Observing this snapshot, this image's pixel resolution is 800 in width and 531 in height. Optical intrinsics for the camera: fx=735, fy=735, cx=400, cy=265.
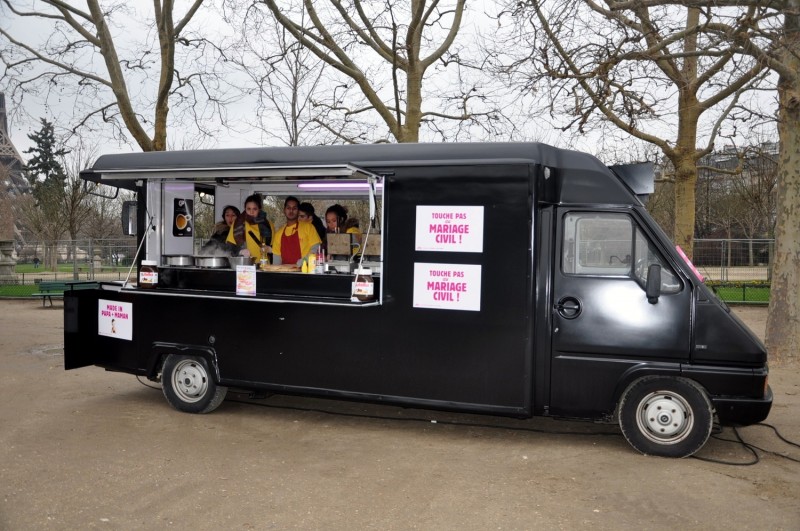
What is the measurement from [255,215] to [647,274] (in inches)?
181

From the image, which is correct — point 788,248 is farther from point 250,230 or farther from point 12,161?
point 12,161

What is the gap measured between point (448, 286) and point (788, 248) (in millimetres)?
6497

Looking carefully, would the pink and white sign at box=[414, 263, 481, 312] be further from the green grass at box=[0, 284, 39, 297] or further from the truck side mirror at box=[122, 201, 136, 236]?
the green grass at box=[0, 284, 39, 297]

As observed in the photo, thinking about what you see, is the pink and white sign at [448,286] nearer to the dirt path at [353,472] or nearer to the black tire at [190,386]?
the dirt path at [353,472]

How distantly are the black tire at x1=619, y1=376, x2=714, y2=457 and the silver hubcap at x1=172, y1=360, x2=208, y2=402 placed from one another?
409 centimetres

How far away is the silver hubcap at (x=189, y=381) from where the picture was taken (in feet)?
24.6

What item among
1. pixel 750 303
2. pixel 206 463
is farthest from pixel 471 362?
pixel 750 303

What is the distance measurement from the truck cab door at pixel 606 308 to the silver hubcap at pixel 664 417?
0.28 m

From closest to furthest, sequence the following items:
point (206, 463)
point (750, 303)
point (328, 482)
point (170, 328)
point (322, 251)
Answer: point (328, 482)
point (206, 463)
point (170, 328)
point (322, 251)
point (750, 303)

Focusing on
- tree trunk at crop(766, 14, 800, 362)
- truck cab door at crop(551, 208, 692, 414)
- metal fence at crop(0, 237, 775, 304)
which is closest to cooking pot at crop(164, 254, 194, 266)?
truck cab door at crop(551, 208, 692, 414)

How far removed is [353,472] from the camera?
5.64 meters

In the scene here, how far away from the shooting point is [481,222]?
6281 millimetres

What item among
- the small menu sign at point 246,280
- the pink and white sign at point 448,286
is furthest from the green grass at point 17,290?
the pink and white sign at point 448,286

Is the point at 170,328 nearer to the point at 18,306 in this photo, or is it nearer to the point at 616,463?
the point at 616,463
